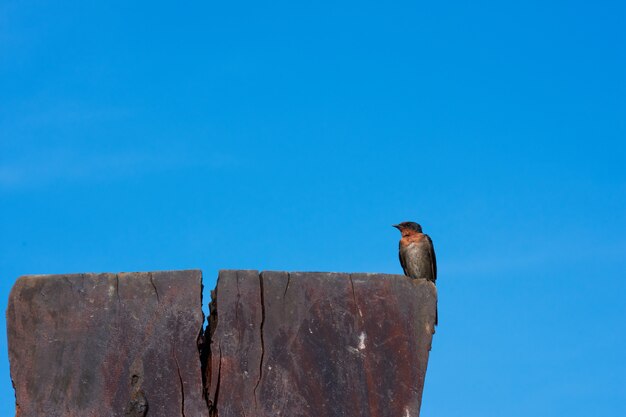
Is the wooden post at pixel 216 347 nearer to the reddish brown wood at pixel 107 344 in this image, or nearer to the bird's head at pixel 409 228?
the reddish brown wood at pixel 107 344

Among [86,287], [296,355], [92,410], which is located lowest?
[92,410]

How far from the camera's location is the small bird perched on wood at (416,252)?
8.84 meters

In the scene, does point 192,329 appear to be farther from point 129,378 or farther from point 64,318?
point 64,318

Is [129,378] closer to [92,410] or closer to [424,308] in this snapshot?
[92,410]

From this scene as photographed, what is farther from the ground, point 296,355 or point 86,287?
point 86,287

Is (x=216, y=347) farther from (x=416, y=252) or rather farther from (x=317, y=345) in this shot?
(x=416, y=252)

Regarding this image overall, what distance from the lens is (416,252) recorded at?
8.86 meters

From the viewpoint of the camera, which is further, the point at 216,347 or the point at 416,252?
the point at 416,252

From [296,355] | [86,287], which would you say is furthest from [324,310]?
[86,287]

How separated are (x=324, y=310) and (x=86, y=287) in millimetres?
1466

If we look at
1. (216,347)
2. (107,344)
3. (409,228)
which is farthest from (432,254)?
(107,344)

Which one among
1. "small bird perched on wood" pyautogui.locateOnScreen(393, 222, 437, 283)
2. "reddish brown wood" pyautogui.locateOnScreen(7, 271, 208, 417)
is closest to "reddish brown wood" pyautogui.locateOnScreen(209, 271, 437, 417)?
"reddish brown wood" pyautogui.locateOnScreen(7, 271, 208, 417)

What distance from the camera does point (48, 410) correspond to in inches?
205

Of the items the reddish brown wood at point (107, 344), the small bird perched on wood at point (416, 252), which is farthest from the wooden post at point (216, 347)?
the small bird perched on wood at point (416, 252)
